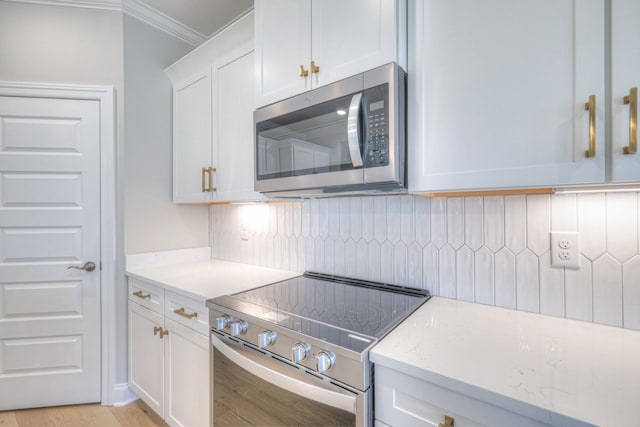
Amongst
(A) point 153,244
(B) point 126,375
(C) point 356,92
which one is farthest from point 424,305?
(B) point 126,375

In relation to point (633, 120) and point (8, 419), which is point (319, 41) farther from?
point (8, 419)

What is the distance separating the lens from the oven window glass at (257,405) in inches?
37.4

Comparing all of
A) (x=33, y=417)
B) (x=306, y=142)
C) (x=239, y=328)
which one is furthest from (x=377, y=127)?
(x=33, y=417)

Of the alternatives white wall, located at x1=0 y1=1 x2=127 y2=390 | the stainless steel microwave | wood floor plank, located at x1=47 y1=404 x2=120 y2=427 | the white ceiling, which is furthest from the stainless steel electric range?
the white ceiling

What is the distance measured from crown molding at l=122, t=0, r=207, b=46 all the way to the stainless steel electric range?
203cm

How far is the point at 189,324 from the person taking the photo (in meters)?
1.53

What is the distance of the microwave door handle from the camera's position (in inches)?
42.9

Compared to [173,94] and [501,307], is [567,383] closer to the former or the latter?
[501,307]

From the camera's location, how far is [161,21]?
218cm

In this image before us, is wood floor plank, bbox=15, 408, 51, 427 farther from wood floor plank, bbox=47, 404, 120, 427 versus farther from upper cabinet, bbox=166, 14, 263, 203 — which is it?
upper cabinet, bbox=166, 14, 263, 203

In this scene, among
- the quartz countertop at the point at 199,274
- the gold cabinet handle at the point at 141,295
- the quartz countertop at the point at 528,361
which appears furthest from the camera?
the gold cabinet handle at the point at 141,295

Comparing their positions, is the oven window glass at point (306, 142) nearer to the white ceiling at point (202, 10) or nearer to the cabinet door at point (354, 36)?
the cabinet door at point (354, 36)

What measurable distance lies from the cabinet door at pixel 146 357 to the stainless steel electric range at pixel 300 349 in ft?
1.98

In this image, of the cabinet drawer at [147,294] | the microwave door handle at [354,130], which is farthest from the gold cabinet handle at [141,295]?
the microwave door handle at [354,130]
